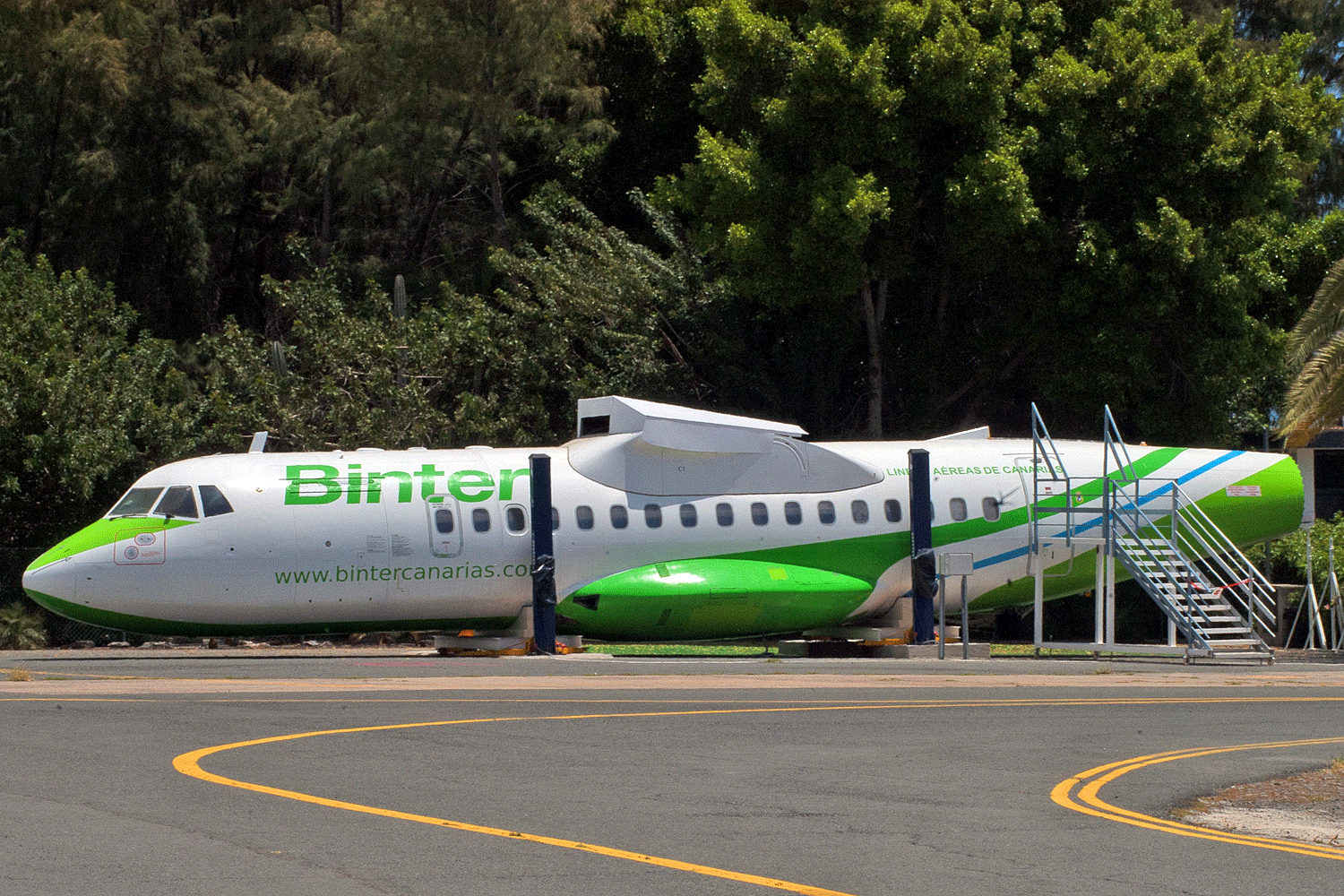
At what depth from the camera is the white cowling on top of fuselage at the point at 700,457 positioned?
26469 millimetres

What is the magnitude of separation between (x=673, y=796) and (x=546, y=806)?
3.10 feet

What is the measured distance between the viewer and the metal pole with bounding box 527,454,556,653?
2530 centimetres

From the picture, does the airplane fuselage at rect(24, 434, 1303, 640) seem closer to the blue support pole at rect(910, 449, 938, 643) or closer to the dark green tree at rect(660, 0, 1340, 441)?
the blue support pole at rect(910, 449, 938, 643)

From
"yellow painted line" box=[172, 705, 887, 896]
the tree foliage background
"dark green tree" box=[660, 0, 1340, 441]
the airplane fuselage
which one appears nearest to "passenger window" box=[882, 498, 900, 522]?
the airplane fuselage

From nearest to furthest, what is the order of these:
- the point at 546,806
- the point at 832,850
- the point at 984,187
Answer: the point at 832,850 < the point at 546,806 < the point at 984,187

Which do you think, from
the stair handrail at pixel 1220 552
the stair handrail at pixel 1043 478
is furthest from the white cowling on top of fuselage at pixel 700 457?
the stair handrail at pixel 1220 552

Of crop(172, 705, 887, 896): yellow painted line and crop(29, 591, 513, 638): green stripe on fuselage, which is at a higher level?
crop(29, 591, 513, 638): green stripe on fuselage

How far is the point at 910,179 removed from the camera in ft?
114

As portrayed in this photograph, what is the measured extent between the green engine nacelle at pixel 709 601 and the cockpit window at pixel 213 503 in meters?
5.74

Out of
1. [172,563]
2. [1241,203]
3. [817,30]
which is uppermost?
[817,30]

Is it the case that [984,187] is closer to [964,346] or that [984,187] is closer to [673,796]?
[964,346]

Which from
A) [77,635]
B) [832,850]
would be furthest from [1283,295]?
[832,850]

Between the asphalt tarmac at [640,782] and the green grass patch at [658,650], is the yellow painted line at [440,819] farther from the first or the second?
the green grass patch at [658,650]

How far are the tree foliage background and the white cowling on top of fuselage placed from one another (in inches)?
276
